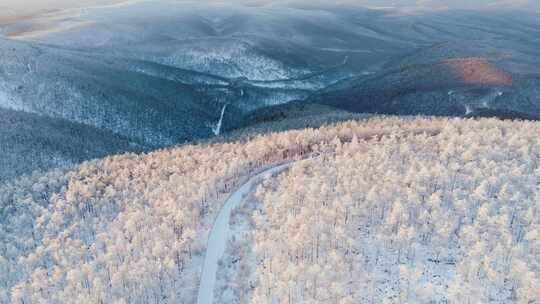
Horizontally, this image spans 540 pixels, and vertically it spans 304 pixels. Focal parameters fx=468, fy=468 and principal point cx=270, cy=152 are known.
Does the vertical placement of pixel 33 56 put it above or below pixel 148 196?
above

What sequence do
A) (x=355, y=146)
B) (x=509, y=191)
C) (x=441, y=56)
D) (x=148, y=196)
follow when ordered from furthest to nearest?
(x=441, y=56), (x=355, y=146), (x=148, y=196), (x=509, y=191)

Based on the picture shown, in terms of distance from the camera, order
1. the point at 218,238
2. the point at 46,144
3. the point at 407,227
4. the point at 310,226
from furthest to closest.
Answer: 1. the point at 46,144
2. the point at 218,238
3. the point at 310,226
4. the point at 407,227

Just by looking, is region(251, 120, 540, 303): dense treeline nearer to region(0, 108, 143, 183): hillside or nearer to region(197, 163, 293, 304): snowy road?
region(197, 163, 293, 304): snowy road

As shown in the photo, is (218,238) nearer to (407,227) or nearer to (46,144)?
(407,227)

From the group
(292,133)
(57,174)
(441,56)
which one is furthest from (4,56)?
(441,56)

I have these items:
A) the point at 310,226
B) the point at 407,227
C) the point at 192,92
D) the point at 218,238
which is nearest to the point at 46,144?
the point at 192,92

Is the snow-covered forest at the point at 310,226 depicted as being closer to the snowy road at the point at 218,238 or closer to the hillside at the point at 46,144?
the snowy road at the point at 218,238

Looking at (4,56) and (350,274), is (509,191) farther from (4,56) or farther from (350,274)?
(4,56)
